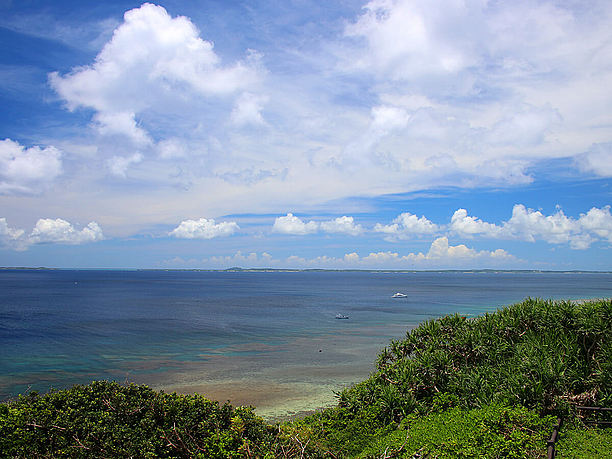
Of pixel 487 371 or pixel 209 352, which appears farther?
pixel 209 352

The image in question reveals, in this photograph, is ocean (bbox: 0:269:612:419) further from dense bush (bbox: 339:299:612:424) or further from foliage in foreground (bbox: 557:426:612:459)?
foliage in foreground (bbox: 557:426:612:459)

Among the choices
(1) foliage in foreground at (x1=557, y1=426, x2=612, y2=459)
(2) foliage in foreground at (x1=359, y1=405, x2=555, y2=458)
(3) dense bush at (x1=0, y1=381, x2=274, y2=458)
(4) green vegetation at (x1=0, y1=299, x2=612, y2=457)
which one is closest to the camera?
(3) dense bush at (x1=0, y1=381, x2=274, y2=458)

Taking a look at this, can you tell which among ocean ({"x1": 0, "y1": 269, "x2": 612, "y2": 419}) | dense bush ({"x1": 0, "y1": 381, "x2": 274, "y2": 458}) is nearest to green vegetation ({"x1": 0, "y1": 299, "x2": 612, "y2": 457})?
dense bush ({"x1": 0, "y1": 381, "x2": 274, "y2": 458})

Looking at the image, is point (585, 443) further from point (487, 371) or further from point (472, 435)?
point (487, 371)

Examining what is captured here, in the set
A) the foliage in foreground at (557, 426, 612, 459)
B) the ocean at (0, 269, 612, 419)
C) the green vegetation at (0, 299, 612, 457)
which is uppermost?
the green vegetation at (0, 299, 612, 457)

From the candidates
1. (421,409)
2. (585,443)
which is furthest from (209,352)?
(585,443)

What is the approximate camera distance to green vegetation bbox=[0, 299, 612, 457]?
6.84m

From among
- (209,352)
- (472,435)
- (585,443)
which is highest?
(472,435)

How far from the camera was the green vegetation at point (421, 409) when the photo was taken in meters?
6.84

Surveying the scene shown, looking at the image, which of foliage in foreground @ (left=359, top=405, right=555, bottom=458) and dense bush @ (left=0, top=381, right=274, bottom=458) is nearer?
dense bush @ (left=0, top=381, right=274, bottom=458)

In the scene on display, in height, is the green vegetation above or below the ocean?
above

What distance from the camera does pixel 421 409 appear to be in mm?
10703

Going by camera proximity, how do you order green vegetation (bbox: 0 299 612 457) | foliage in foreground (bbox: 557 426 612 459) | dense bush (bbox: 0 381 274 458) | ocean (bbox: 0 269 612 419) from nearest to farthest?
dense bush (bbox: 0 381 274 458), green vegetation (bbox: 0 299 612 457), foliage in foreground (bbox: 557 426 612 459), ocean (bbox: 0 269 612 419)

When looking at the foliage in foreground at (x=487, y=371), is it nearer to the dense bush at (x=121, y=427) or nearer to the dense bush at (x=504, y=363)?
the dense bush at (x=504, y=363)
